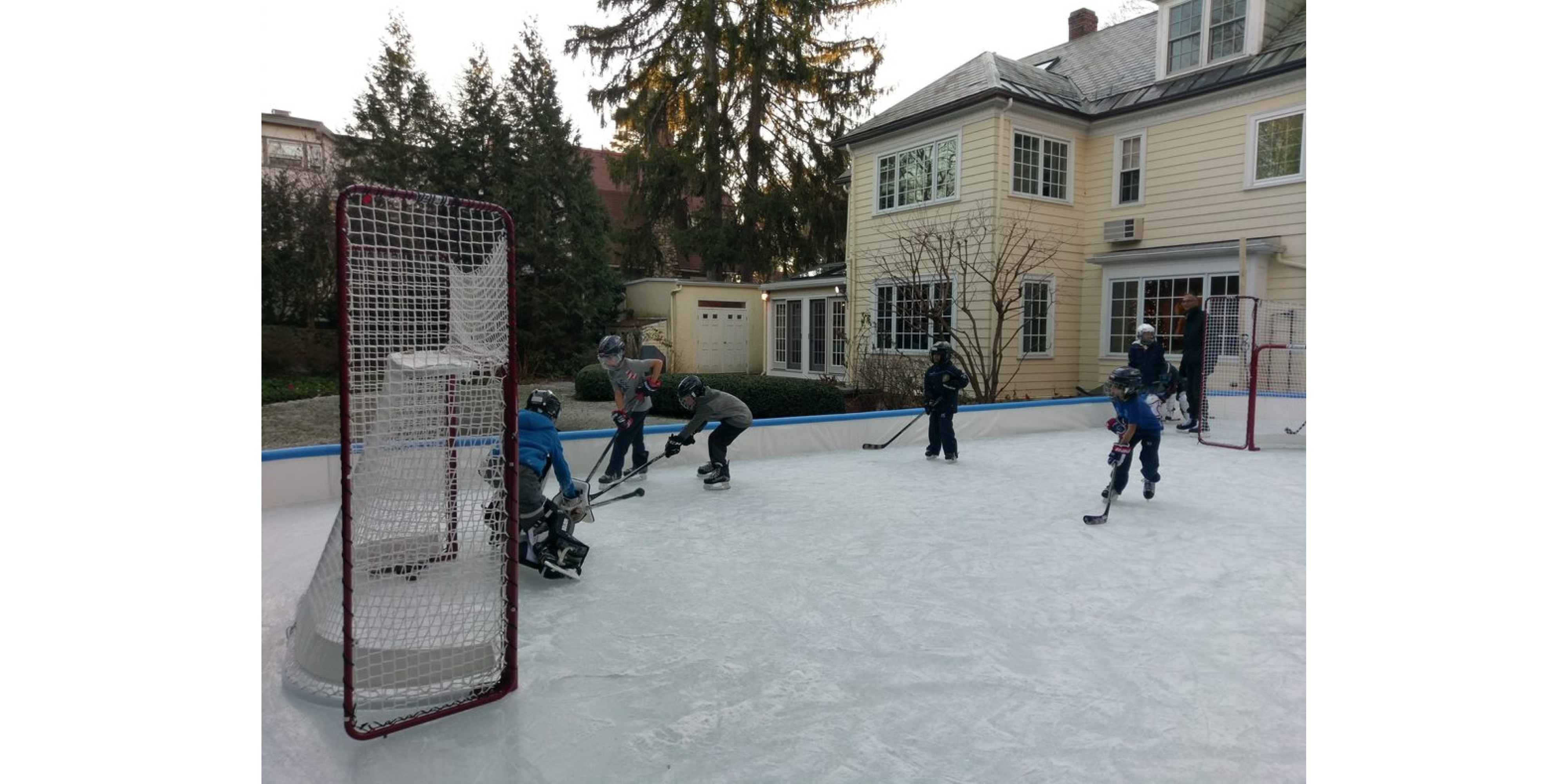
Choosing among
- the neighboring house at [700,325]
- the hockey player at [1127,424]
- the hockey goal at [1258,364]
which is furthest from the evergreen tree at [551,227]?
the hockey player at [1127,424]

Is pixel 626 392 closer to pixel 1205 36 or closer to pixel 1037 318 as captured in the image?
pixel 1037 318

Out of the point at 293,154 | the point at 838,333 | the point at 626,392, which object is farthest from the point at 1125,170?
the point at 293,154

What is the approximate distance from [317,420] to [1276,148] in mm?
15508

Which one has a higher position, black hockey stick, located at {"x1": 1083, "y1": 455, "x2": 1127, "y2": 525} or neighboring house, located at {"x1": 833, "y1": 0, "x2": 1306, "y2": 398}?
neighboring house, located at {"x1": 833, "y1": 0, "x2": 1306, "y2": 398}

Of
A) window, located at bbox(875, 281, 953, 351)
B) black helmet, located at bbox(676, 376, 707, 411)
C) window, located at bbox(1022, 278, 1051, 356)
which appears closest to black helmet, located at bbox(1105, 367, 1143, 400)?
black helmet, located at bbox(676, 376, 707, 411)

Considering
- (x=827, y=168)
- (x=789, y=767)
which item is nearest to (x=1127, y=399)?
(x=789, y=767)

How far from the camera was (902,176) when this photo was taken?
15305 mm

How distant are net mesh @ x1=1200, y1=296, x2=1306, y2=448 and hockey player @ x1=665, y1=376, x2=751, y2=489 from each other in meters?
7.16

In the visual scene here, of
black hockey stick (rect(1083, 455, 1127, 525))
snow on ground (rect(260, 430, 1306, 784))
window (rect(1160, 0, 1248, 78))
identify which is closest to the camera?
snow on ground (rect(260, 430, 1306, 784))

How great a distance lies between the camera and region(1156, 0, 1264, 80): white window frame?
486 inches

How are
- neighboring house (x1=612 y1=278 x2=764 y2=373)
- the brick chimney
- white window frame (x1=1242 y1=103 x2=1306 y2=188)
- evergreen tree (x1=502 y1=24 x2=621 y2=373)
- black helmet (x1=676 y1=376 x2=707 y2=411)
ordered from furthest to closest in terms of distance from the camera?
neighboring house (x1=612 y1=278 x2=764 y2=373) < evergreen tree (x1=502 y1=24 x2=621 y2=373) < the brick chimney < white window frame (x1=1242 y1=103 x2=1306 y2=188) < black helmet (x1=676 y1=376 x2=707 y2=411)

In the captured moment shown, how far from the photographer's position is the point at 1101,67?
50.3 ft

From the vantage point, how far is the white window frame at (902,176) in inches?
555

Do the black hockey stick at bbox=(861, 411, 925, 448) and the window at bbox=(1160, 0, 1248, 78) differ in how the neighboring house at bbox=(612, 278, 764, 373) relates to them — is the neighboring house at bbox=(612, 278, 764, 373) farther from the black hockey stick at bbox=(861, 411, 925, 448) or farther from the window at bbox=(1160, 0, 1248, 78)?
the window at bbox=(1160, 0, 1248, 78)
